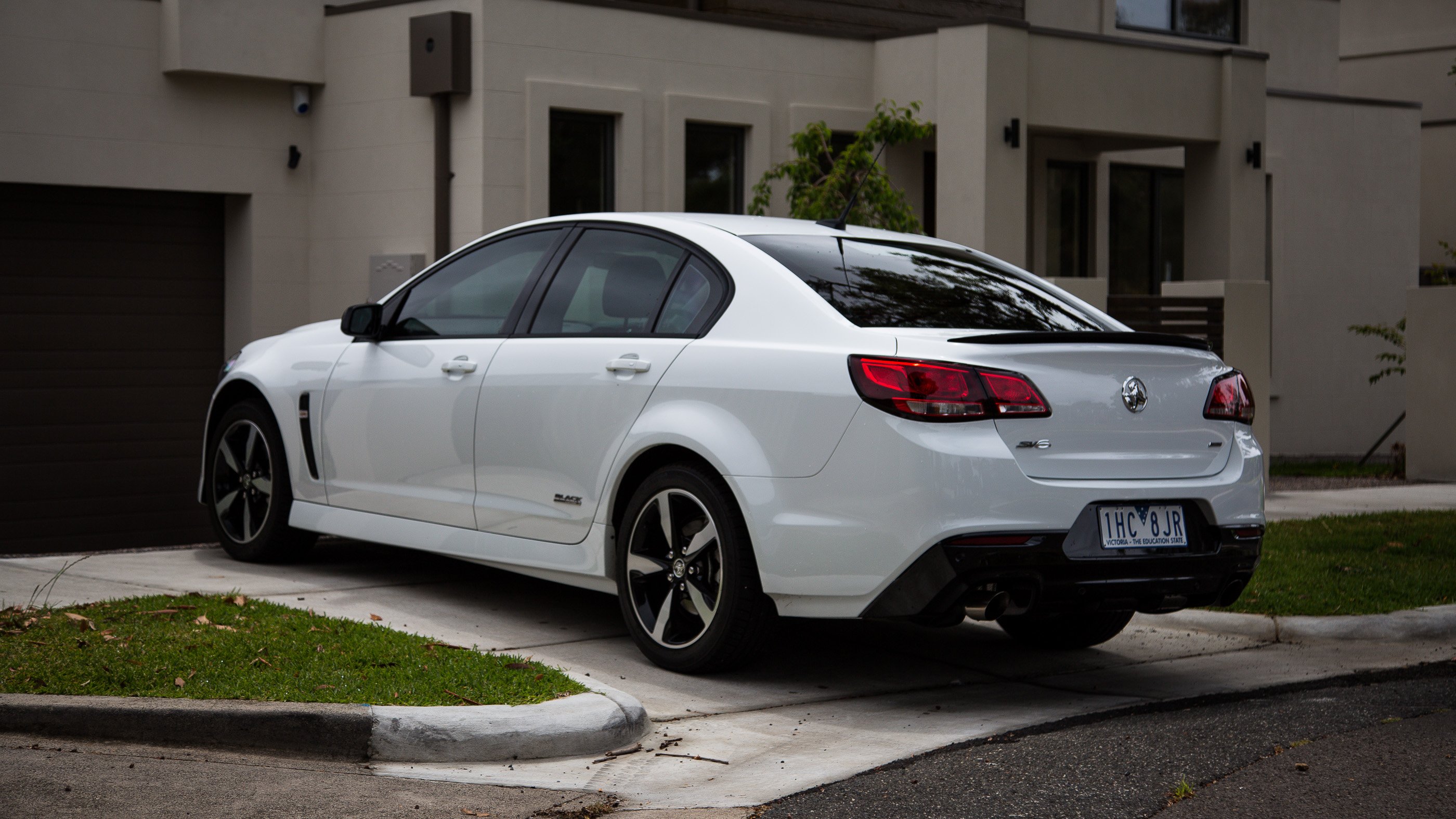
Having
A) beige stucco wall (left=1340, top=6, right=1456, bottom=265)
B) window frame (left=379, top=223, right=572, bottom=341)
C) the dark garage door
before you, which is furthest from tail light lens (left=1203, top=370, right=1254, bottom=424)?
beige stucco wall (left=1340, top=6, right=1456, bottom=265)

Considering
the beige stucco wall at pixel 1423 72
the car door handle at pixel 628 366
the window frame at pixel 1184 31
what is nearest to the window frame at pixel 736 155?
the window frame at pixel 1184 31

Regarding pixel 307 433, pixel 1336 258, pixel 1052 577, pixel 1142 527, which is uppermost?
pixel 1336 258

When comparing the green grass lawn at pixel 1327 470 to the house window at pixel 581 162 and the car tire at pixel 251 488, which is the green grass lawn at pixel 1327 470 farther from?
the car tire at pixel 251 488

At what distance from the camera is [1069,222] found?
18703mm

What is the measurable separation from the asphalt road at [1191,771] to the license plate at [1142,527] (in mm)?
597

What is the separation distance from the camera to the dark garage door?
13438 millimetres

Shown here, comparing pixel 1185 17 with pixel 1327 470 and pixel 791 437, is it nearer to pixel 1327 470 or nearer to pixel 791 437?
pixel 1327 470

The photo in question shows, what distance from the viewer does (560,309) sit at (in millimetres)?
6793

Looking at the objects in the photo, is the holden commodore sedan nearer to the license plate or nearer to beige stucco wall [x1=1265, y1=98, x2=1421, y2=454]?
the license plate

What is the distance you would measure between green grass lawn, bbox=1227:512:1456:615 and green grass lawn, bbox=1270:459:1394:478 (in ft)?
16.7

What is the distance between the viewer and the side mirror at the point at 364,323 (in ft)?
25.0

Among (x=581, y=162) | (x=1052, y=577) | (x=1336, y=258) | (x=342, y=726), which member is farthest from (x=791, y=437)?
(x=1336, y=258)

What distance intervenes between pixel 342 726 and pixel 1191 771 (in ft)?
8.36

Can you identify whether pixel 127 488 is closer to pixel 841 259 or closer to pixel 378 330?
pixel 378 330
